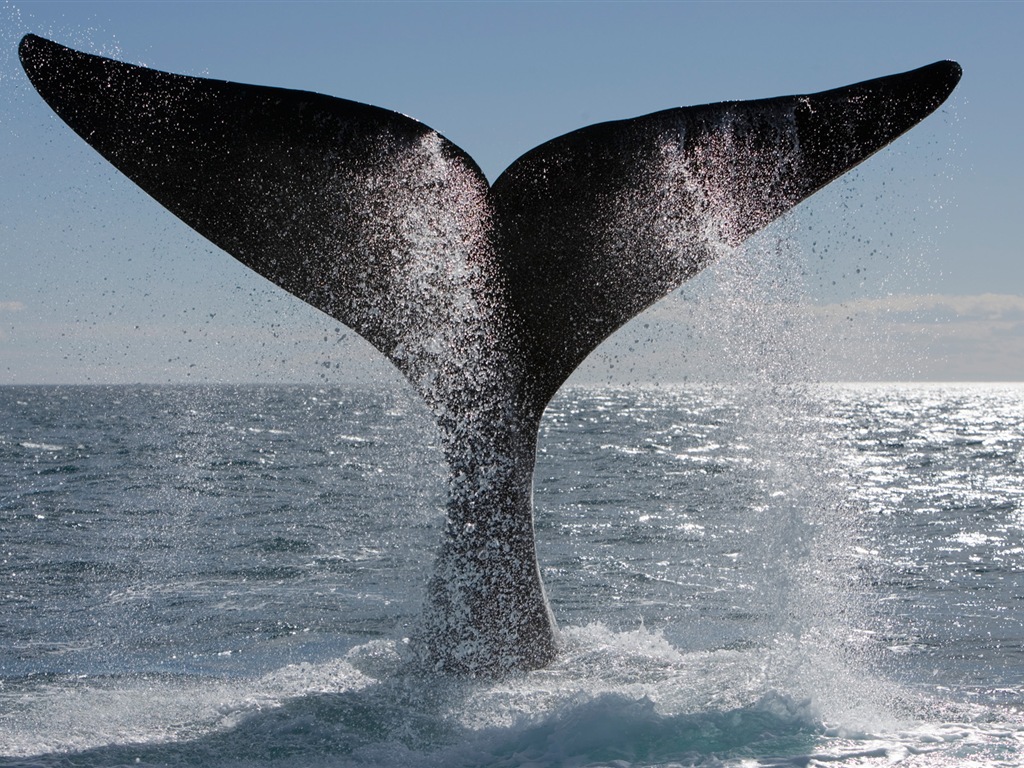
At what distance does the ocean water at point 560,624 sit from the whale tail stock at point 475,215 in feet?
2.35

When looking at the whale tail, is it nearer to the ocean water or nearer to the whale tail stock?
the whale tail stock

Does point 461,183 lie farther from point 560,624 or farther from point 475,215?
point 560,624

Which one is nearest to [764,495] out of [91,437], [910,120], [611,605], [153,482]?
[153,482]

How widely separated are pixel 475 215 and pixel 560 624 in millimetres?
4195

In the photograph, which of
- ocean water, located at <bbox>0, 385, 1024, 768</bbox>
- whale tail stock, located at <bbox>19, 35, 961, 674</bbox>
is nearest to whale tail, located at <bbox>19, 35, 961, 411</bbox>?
whale tail stock, located at <bbox>19, 35, 961, 674</bbox>

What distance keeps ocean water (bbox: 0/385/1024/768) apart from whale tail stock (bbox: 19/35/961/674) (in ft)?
2.35

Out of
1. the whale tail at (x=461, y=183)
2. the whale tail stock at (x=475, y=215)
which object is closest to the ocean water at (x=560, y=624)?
the whale tail stock at (x=475, y=215)

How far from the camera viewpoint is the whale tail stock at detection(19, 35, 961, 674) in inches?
175

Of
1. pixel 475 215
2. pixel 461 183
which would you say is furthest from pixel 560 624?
pixel 461 183

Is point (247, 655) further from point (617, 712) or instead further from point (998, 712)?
point (998, 712)

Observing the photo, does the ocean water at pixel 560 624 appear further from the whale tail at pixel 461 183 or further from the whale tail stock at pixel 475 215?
the whale tail at pixel 461 183

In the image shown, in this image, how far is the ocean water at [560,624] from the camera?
5.03 m

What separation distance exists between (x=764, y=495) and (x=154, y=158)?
60.6 ft

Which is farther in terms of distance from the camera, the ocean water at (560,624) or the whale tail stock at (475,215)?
the ocean water at (560,624)
